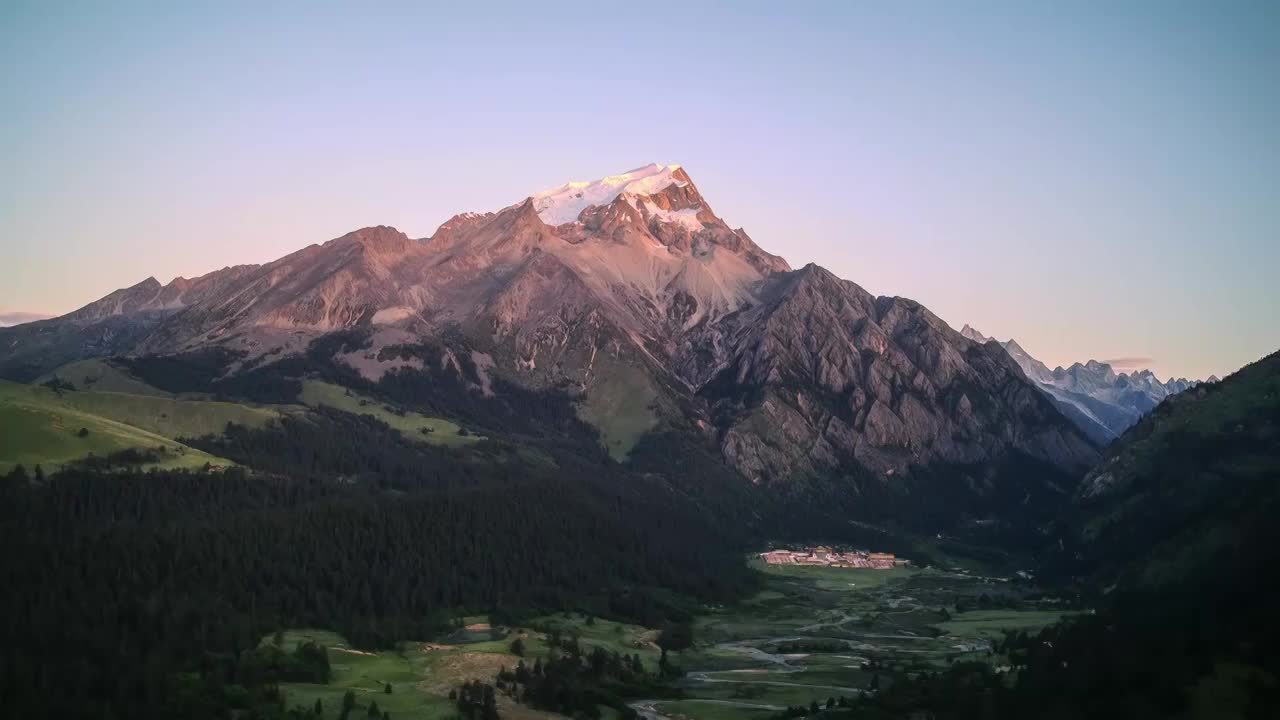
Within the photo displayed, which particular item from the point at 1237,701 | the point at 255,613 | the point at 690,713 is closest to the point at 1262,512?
the point at 1237,701

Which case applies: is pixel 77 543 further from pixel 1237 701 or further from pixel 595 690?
pixel 1237 701

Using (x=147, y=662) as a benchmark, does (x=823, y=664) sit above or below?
below

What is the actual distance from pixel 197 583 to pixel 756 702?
334 ft

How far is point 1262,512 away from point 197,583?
18493 cm

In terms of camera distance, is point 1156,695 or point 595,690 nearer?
point 1156,695

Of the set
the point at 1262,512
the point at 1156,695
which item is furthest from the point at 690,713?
the point at 1262,512

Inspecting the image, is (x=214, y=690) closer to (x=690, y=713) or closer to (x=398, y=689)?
(x=398, y=689)

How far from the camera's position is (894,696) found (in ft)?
502

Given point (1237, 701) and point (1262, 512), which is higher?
point (1262, 512)

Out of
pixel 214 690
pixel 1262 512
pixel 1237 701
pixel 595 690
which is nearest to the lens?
pixel 1237 701

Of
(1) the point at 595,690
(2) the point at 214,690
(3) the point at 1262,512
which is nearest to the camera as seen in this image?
(2) the point at 214,690

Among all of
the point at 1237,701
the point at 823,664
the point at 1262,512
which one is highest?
the point at 1262,512

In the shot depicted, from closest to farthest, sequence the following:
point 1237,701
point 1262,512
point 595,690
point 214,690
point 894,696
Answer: point 1237,701 < point 214,690 < point 894,696 < point 595,690 < point 1262,512

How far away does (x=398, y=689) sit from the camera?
154m
